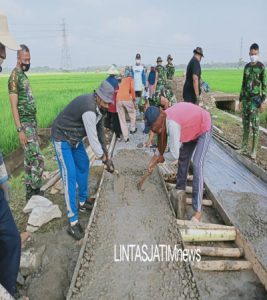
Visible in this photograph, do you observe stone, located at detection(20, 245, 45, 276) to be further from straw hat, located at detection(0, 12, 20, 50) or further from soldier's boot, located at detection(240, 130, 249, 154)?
soldier's boot, located at detection(240, 130, 249, 154)

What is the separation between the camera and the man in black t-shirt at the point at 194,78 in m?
5.27

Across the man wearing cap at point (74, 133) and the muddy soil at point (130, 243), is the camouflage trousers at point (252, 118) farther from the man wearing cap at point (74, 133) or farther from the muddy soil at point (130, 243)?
the man wearing cap at point (74, 133)

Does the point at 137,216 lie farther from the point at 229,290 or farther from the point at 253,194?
the point at 253,194

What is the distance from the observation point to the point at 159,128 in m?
3.16

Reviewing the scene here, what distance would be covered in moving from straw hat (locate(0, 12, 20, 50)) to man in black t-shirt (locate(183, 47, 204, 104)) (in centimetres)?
380

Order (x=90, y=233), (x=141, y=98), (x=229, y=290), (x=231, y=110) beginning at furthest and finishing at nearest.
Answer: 1. (x=231, y=110)
2. (x=141, y=98)
3. (x=90, y=233)
4. (x=229, y=290)

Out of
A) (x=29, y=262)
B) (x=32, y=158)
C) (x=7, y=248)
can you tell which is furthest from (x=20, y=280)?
(x=32, y=158)

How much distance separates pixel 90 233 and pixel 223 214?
1.53 meters

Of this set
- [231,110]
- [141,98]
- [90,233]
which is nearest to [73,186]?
[90,233]

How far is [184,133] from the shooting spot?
3.26 metres

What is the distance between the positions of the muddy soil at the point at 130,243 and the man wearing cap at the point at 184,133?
42 cm

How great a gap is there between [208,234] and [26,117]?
263 centimetres

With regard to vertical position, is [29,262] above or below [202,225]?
below

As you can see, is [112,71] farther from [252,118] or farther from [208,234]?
[208,234]
